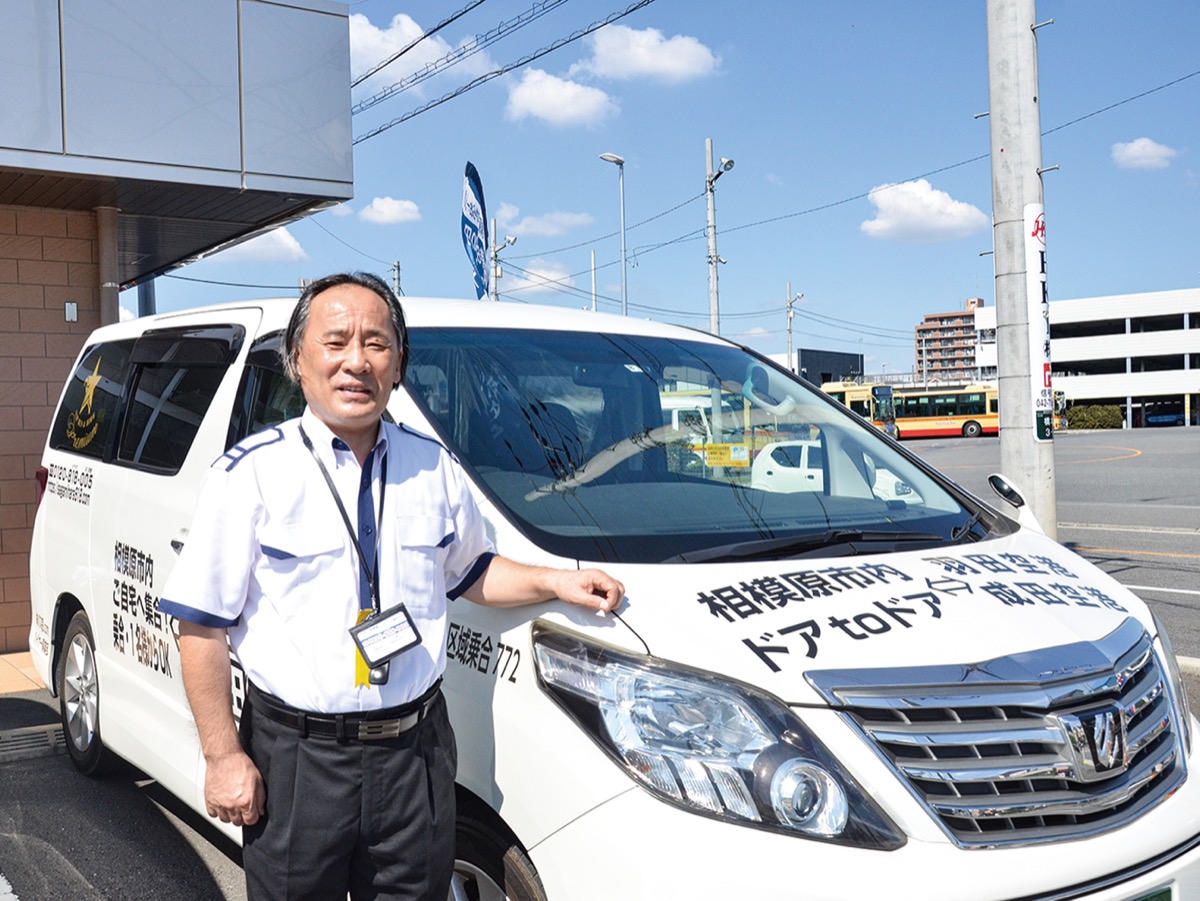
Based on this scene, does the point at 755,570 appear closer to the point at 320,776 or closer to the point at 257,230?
the point at 320,776

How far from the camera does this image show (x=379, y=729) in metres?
2.15

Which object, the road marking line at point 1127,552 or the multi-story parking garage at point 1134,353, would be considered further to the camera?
the multi-story parking garage at point 1134,353

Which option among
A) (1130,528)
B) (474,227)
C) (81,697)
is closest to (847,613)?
(81,697)

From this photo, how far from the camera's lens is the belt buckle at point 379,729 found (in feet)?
7.01

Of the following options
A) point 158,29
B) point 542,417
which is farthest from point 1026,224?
point 158,29

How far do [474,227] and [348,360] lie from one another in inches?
234

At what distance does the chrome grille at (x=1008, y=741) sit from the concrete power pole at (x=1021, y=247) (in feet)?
16.5

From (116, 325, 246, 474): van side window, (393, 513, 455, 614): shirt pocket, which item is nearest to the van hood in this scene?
(393, 513, 455, 614): shirt pocket

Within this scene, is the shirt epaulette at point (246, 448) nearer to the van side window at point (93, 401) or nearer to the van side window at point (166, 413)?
the van side window at point (166, 413)

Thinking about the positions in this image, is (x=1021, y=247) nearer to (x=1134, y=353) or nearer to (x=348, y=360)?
(x=348, y=360)

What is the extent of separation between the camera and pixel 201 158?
7133mm

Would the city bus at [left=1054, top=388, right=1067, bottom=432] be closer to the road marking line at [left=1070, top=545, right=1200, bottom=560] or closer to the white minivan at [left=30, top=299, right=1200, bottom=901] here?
the road marking line at [left=1070, top=545, right=1200, bottom=560]

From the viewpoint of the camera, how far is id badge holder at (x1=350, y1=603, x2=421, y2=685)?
2113 millimetres

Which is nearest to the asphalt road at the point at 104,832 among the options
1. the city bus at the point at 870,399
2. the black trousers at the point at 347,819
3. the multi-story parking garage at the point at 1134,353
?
the black trousers at the point at 347,819
